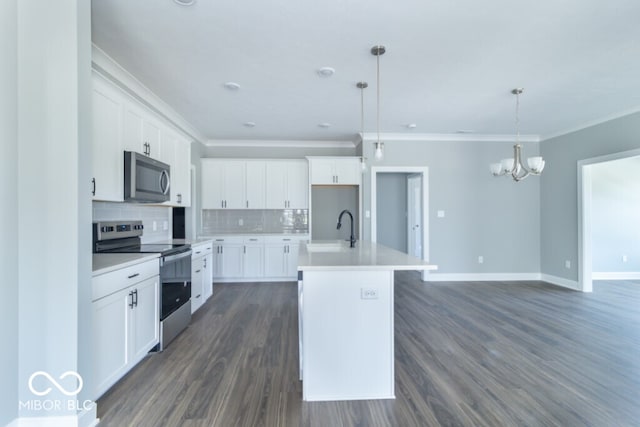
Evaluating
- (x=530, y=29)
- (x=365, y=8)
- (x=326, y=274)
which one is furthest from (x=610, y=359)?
(x=365, y=8)

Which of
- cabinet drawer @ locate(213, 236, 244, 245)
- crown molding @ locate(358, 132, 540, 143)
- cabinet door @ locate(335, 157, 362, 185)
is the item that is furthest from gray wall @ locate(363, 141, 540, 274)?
cabinet drawer @ locate(213, 236, 244, 245)

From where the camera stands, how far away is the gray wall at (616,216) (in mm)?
5371

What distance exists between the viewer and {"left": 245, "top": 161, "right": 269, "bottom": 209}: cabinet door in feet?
17.7

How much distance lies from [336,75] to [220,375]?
9.58 feet

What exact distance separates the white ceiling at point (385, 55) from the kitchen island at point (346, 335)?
1.76 metres

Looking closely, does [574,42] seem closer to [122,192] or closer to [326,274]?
[326,274]

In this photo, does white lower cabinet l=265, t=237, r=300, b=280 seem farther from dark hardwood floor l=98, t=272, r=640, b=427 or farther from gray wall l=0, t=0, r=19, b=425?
gray wall l=0, t=0, r=19, b=425

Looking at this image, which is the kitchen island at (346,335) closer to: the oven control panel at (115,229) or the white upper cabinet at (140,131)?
the oven control panel at (115,229)

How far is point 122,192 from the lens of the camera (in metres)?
2.66

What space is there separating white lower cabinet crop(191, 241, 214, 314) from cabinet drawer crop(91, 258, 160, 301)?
100cm

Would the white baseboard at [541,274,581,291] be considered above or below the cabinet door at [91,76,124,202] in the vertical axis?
below

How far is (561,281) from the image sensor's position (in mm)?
5000

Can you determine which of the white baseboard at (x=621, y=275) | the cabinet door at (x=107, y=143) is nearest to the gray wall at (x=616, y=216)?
the white baseboard at (x=621, y=275)

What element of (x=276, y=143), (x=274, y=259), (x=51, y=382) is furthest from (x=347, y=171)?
(x=51, y=382)
